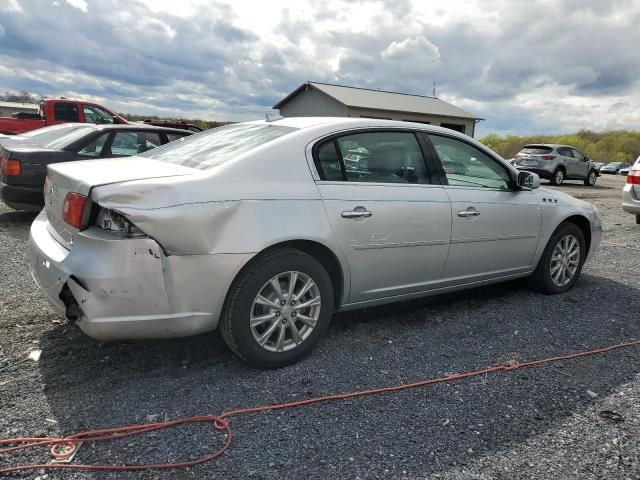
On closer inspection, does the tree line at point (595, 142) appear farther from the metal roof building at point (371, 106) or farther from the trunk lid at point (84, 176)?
the trunk lid at point (84, 176)

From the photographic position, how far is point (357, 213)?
316 centimetres

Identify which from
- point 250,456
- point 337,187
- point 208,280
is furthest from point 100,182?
point 250,456

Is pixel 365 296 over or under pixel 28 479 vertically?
over

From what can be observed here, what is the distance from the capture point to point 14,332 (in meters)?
3.36

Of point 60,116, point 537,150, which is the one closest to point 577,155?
point 537,150

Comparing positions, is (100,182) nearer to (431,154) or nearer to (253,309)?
(253,309)

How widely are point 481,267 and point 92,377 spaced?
2925 millimetres

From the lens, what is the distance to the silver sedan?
2.54 m

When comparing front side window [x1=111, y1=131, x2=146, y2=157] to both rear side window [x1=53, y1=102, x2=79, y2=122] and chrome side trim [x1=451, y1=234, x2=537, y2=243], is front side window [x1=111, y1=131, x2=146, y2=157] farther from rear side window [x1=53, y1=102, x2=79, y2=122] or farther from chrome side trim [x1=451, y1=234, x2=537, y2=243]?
rear side window [x1=53, y1=102, x2=79, y2=122]

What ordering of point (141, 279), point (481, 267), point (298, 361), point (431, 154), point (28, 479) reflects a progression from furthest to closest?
point (481, 267) < point (431, 154) < point (298, 361) < point (141, 279) < point (28, 479)

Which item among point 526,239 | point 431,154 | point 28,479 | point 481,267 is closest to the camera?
point 28,479

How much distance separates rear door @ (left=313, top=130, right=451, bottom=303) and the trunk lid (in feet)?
3.06

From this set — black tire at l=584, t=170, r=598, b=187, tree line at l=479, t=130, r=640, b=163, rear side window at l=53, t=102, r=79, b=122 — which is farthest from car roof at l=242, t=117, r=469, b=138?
tree line at l=479, t=130, r=640, b=163

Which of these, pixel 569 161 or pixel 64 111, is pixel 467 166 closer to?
pixel 64 111
